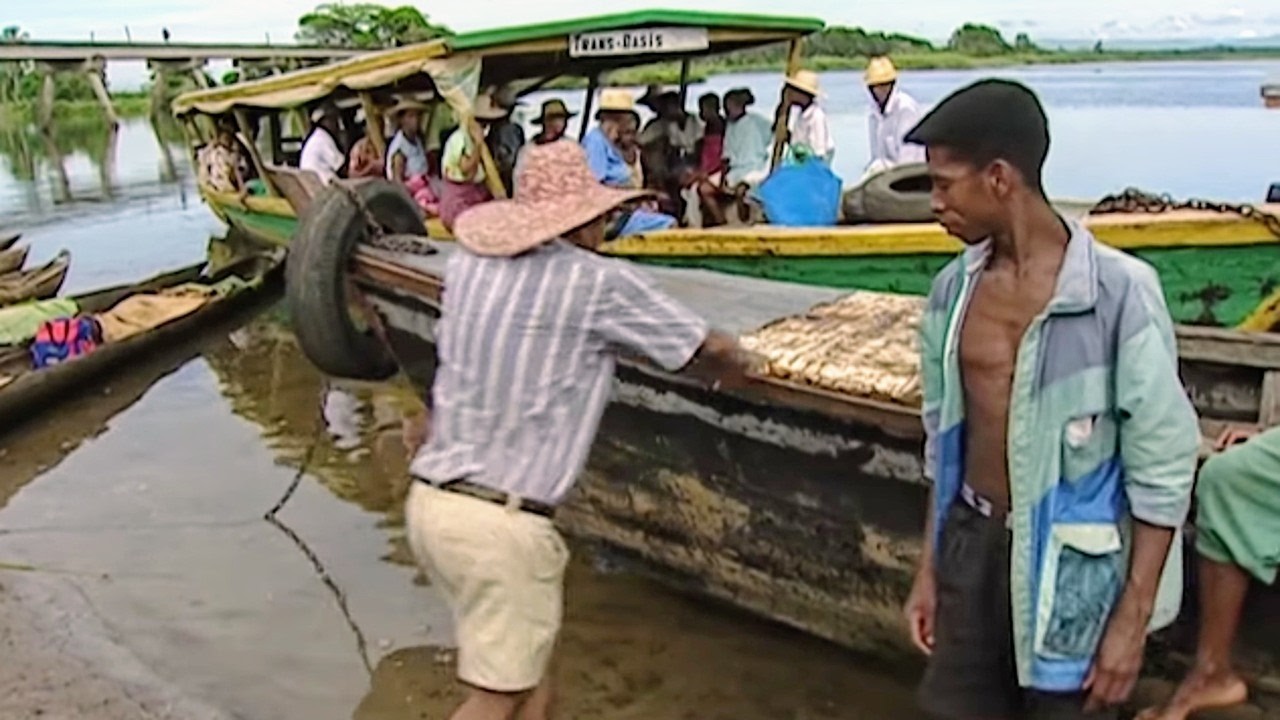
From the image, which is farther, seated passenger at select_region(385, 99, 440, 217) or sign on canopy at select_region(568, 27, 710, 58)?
seated passenger at select_region(385, 99, 440, 217)

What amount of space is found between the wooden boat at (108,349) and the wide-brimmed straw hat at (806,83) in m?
4.76

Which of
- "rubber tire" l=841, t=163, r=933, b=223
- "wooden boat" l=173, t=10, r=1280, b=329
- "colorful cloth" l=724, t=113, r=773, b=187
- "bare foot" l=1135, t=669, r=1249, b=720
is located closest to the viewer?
"bare foot" l=1135, t=669, r=1249, b=720

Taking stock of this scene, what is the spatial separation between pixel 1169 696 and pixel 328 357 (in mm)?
4053

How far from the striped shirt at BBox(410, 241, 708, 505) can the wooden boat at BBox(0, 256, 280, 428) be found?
5.95 metres

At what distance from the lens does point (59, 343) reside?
Answer: 9.19 meters

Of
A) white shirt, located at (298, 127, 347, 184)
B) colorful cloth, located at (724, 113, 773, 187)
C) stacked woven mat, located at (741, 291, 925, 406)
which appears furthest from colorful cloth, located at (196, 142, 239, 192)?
stacked woven mat, located at (741, 291, 925, 406)

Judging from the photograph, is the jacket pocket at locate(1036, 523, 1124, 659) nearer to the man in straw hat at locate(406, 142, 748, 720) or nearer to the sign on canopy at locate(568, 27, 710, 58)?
the man in straw hat at locate(406, 142, 748, 720)

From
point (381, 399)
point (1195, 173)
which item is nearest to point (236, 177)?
point (381, 399)

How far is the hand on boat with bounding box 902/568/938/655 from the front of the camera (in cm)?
273

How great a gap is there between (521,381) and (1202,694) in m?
1.74

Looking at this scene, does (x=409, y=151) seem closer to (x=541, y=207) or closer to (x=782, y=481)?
(x=782, y=481)

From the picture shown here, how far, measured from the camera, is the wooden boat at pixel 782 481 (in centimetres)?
402

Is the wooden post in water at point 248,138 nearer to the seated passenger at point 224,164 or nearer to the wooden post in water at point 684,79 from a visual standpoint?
the seated passenger at point 224,164

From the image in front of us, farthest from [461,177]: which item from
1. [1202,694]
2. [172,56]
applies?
[172,56]
